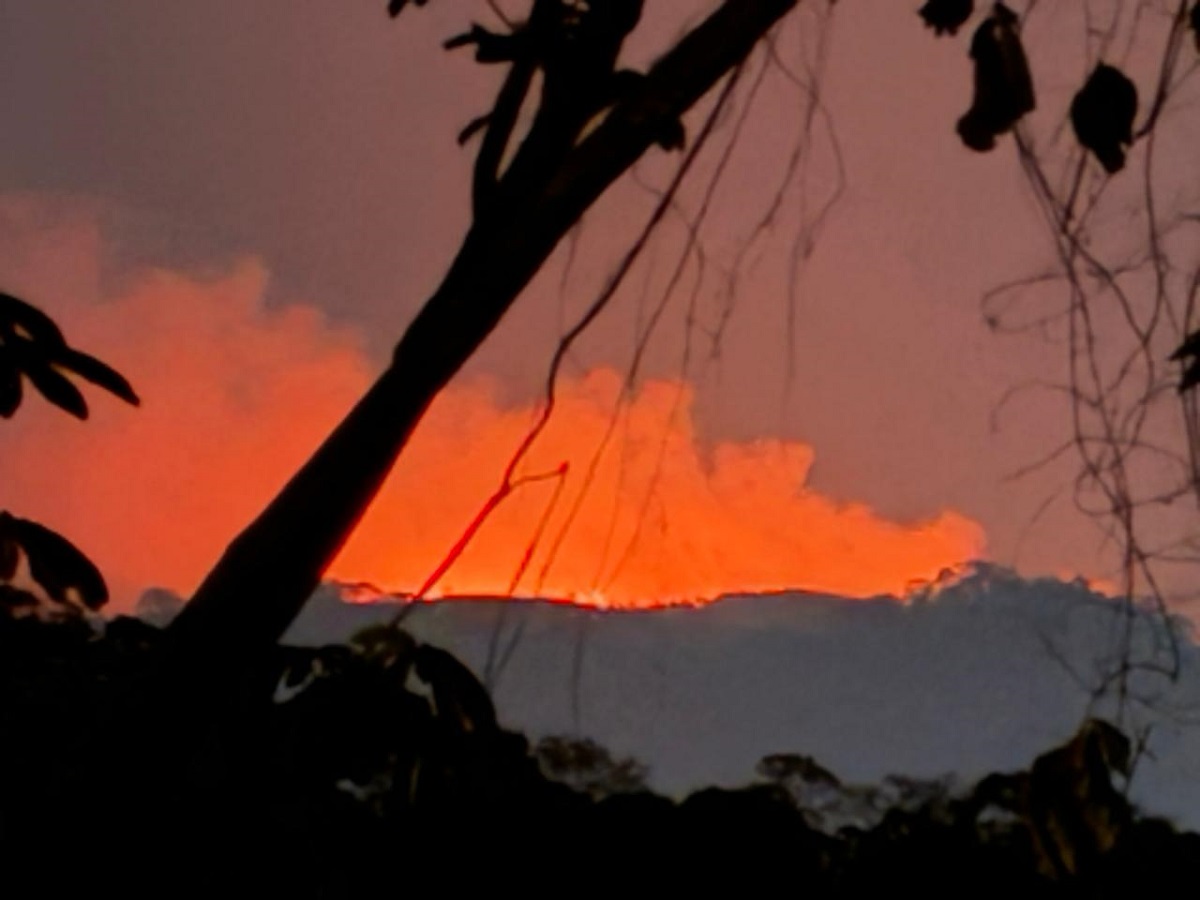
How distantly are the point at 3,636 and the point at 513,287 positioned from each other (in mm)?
711

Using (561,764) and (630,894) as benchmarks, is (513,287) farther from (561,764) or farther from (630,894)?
(561,764)

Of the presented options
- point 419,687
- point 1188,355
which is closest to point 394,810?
point 419,687

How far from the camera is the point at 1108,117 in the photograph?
1.49 meters

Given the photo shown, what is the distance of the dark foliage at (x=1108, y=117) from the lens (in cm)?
149

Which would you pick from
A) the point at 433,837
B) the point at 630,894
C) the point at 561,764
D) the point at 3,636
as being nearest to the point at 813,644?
the point at 561,764

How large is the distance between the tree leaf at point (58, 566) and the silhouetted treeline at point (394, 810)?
0.07 m

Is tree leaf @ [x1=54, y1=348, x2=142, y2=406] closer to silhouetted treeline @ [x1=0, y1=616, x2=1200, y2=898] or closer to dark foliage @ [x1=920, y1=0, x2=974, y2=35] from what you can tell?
silhouetted treeline @ [x1=0, y1=616, x2=1200, y2=898]

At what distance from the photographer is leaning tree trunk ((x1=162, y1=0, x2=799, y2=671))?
46.8 inches

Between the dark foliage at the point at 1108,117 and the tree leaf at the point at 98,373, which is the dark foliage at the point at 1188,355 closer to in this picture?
the dark foliage at the point at 1108,117

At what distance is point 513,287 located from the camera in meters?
1.30

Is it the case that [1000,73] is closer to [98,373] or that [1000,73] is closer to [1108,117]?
[1108,117]

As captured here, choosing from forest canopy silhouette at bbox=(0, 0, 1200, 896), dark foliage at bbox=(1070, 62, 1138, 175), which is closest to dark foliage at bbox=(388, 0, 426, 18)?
forest canopy silhouette at bbox=(0, 0, 1200, 896)

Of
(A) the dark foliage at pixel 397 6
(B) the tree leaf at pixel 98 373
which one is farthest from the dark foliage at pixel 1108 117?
(B) the tree leaf at pixel 98 373

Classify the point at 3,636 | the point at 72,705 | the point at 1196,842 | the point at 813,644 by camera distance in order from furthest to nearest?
the point at 813,644 → the point at 1196,842 → the point at 3,636 → the point at 72,705
